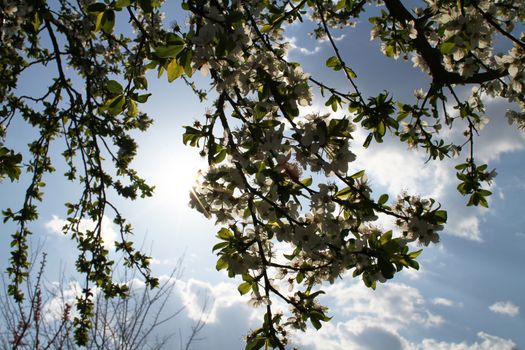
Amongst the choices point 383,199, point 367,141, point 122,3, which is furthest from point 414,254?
point 122,3

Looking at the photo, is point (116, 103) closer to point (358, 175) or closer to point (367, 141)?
point (358, 175)

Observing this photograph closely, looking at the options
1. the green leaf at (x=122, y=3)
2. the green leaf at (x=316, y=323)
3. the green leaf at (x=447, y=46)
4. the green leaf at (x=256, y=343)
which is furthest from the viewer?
the green leaf at (x=316, y=323)

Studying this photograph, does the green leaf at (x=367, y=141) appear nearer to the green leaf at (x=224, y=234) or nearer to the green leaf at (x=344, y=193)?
the green leaf at (x=344, y=193)

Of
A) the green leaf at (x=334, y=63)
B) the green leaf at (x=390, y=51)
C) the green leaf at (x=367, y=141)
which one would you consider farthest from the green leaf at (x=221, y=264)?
the green leaf at (x=390, y=51)

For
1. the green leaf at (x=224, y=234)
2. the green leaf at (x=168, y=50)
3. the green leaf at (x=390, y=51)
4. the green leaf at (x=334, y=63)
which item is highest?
the green leaf at (x=390, y=51)

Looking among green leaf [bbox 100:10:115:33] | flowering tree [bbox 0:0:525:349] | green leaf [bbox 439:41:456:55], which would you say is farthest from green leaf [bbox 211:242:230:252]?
green leaf [bbox 439:41:456:55]

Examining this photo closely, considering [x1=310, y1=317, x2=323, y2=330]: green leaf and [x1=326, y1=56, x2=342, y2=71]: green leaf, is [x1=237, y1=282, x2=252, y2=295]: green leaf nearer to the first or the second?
[x1=310, y1=317, x2=323, y2=330]: green leaf

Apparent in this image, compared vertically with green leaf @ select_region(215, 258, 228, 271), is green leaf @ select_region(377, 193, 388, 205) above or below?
above

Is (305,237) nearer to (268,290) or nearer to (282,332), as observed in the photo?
(268,290)

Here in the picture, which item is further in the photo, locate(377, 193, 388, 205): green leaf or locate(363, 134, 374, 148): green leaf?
locate(363, 134, 374, 148): green leaf

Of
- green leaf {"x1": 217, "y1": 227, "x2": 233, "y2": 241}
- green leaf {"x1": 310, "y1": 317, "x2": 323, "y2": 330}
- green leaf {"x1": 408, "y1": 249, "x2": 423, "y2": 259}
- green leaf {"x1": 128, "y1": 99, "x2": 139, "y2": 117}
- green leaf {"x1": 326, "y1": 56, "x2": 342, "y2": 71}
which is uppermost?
green leaf {"x1": 326, "y1": 56, "x2": 342, "y2": 71}

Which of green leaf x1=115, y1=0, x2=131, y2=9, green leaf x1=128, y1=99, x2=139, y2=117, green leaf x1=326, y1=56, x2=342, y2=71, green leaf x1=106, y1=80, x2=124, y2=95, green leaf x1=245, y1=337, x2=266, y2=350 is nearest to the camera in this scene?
green leaf x1=115, y1=0, x2=131, y2=9

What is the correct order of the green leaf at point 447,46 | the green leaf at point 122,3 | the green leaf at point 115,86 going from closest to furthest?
1. the green leaf at point 122,3
2. the green leaf at point 115,86
3. the green leaf at point 447,46

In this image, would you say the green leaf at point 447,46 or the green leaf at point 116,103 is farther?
the green leaf at point 447,46
